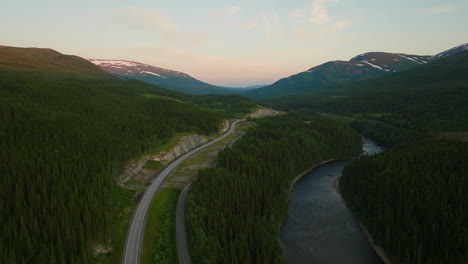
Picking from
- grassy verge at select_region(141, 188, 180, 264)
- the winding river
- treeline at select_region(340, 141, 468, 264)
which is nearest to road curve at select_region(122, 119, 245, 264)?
grassy verge at select_region(141, 188, 180, 264)

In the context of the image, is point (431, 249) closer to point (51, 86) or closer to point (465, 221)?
point (465, 221)

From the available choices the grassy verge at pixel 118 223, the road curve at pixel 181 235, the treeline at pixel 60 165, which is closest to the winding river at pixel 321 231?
the road curve at pixel 181 235

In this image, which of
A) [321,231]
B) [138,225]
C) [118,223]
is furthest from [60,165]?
[321,231]

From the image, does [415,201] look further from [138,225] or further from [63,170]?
[63,170]

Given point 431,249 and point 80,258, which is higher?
point 80,258

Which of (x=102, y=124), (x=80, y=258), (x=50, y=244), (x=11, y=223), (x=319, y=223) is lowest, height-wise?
(x=319, y=223)

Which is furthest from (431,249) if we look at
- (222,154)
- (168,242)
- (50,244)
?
(50,244)
